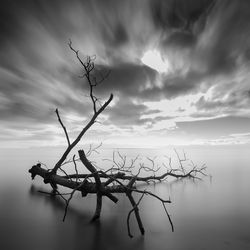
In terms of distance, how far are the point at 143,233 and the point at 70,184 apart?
461 cm

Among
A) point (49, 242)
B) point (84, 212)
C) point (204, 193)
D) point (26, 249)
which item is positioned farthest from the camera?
point (204, 193)

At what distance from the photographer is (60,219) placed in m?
6.61

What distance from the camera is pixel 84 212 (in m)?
7.16

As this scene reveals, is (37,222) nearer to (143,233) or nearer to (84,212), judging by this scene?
(84,212)

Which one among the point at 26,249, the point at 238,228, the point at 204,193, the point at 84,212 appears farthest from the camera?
the point at 204,193

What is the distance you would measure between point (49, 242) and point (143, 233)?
8.49 feet

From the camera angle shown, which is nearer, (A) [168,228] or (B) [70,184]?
(A) [168,228]

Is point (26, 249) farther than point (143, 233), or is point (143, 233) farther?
point (143, 233)

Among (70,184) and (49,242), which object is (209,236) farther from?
(70,184)

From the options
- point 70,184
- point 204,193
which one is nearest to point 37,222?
point 70,184

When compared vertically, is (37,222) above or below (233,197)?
below

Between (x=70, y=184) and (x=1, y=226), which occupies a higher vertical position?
(x=70, y=184)

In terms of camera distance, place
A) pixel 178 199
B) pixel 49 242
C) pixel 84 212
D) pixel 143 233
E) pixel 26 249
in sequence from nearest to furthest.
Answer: pixel 26 249
pixel 49 242
pixel 143 233
pixel 84 212
pixel 178 199

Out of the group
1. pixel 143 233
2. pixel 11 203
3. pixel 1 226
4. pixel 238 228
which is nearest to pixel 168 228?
pixel 143 233
